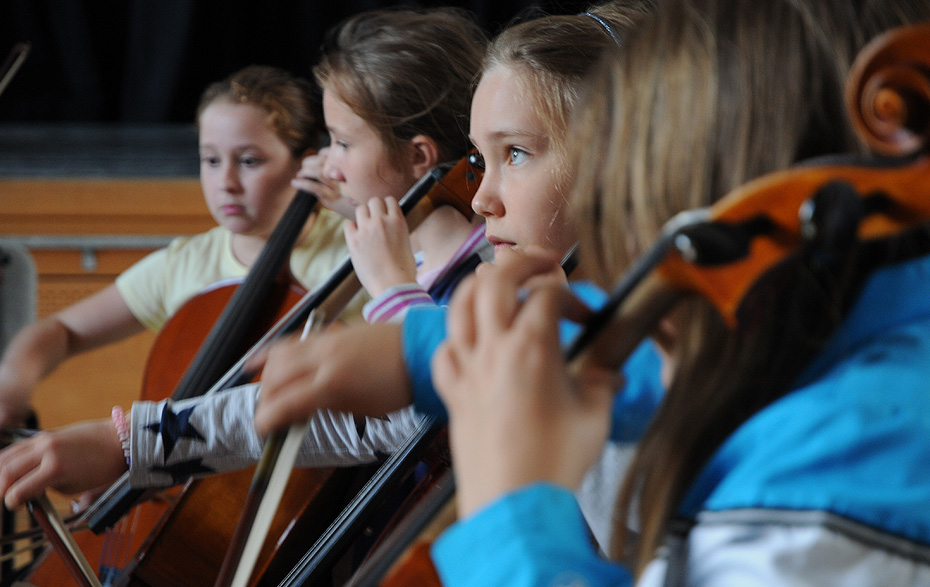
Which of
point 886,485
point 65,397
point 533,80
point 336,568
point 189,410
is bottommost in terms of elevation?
point 65,397

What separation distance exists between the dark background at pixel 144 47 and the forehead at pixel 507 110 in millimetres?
1435

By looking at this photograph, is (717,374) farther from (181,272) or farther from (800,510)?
(181,272)

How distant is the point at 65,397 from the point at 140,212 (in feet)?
1.54

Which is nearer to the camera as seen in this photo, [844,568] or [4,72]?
[844,568]

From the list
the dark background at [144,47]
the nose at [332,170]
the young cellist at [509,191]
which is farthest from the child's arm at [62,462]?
the dark background at [144,47]

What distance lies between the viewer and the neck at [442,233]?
1.12m

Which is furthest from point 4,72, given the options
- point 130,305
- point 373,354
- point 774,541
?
point 774,541

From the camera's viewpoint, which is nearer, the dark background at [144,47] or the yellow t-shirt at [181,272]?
the yellow t-shirt at [181,272]

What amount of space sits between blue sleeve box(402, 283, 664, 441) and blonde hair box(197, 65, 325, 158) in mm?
976

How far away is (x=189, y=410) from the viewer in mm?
767

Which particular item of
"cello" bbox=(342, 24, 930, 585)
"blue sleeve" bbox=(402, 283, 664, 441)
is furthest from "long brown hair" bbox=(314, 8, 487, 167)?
"cello" bbox=(342, 24, 930, 585)

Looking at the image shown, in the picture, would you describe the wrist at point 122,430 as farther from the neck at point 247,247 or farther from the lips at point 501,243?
the neck at point 247,247

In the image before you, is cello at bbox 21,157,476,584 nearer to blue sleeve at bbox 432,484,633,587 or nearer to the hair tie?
the hair tie

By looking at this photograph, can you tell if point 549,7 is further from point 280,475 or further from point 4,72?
point 280,475
